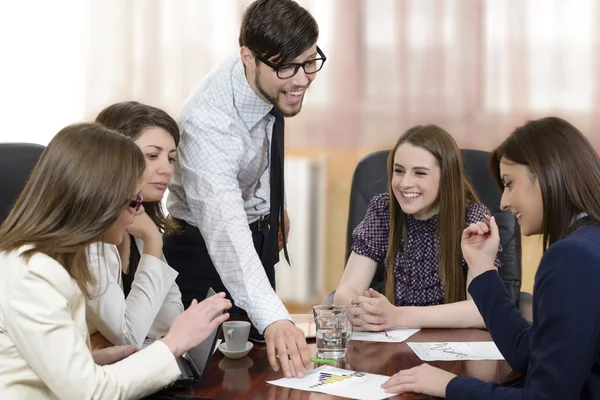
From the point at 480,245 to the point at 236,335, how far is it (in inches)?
25.3

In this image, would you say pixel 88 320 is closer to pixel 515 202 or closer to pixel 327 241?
pixel 515 202

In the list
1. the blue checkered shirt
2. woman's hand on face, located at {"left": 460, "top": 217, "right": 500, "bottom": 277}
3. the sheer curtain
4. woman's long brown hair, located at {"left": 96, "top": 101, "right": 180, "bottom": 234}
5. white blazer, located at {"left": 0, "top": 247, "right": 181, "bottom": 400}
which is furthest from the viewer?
the sheer curtain

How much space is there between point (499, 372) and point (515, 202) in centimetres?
35

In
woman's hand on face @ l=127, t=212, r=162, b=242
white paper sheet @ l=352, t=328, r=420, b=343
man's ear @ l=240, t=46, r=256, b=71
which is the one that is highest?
man's ear @ l=240, t=46, r=256, b=71

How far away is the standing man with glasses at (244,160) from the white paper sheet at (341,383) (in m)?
0.15

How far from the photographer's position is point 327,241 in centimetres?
370

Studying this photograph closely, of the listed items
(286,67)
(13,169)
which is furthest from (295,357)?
(13,169)

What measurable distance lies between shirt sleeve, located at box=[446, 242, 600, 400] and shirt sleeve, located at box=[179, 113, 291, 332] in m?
0.52

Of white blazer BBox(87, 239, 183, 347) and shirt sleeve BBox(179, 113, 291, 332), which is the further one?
shirt sleeve BBox(179, 113, 291, 332)

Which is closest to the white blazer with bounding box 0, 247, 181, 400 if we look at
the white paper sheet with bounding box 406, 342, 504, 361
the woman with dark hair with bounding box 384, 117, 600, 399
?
the woman with dark hair with bounding box 384, 117, 600, 399

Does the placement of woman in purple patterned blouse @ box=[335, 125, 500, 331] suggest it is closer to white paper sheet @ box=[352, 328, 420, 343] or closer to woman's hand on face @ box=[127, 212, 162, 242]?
white paper sheet @ box=[352, 328, 420, 343]

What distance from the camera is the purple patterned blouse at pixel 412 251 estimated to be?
2408 millimetres

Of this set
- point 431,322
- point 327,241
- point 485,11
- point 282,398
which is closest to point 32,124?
point 327,241

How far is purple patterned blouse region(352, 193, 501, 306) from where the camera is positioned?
241 cm
